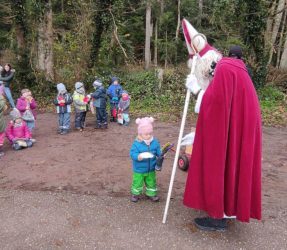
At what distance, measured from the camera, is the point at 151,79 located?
14078 mm

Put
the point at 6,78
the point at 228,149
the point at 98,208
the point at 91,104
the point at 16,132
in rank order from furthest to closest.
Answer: the point at 6,78 < the point at 91,104 < the point at 16,132 < the point at 98,208 < the point at 228,149

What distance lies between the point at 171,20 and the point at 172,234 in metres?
25.1

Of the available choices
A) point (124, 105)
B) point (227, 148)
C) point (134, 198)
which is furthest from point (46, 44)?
point (227, 148)

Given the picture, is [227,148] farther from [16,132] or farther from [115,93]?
[115,93]

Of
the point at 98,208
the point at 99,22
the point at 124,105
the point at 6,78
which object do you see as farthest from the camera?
the point at 99,22

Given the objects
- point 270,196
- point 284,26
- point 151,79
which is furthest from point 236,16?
point 270,196

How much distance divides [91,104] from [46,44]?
20.7ft

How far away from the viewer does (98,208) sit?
5.07 metres

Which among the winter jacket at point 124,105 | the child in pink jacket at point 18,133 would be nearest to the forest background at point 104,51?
the winter jacket at point 124,105

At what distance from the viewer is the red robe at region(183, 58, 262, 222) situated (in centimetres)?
385

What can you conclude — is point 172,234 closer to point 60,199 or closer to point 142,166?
point 142,166

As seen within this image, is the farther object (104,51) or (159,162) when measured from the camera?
(104,51)

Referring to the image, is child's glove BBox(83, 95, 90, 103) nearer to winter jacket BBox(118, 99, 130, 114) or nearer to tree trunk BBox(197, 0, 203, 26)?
winter jacket BBox(118, 99, 130, 114)

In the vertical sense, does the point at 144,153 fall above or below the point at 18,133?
above
